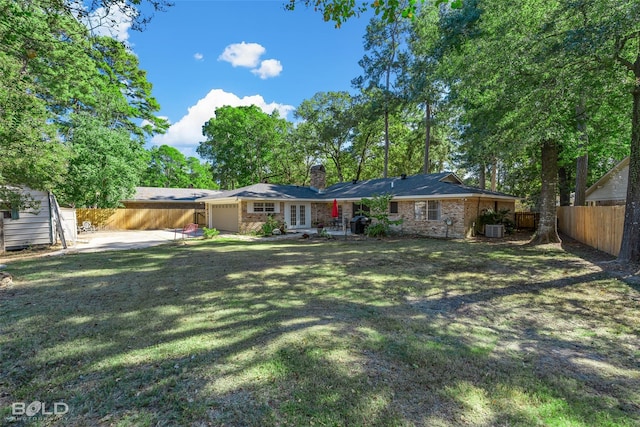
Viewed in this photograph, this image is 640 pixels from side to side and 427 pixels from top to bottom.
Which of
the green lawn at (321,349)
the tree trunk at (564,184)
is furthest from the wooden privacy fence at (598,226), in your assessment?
the tree trunk at (564,184)

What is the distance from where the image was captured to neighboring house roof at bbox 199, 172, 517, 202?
50.9ft

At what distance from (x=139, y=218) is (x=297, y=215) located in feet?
42.9

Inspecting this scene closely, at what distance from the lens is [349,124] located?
2644 centimetres

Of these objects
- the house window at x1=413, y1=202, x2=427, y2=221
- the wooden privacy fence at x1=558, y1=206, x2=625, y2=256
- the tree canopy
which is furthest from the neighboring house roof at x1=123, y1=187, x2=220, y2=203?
the wooden privacy fence at x1=558, y1=206, x2=625, y2=256

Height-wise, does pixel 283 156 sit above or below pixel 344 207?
above

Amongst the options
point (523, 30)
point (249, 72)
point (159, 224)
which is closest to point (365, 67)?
point (249, 72)

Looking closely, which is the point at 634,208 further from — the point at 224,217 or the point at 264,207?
the point at 224,217

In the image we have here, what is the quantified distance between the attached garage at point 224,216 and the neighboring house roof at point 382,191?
77cm

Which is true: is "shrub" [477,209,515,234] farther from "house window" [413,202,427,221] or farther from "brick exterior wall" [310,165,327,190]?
"brick exterior wall" [310,165,327,190]

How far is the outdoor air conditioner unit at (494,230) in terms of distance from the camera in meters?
14.9

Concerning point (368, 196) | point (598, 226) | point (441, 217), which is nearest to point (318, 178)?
point (368, 196)

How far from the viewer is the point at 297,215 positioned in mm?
19969

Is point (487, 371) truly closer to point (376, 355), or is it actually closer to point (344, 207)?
point (376, 355)

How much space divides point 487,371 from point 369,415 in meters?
1.52
